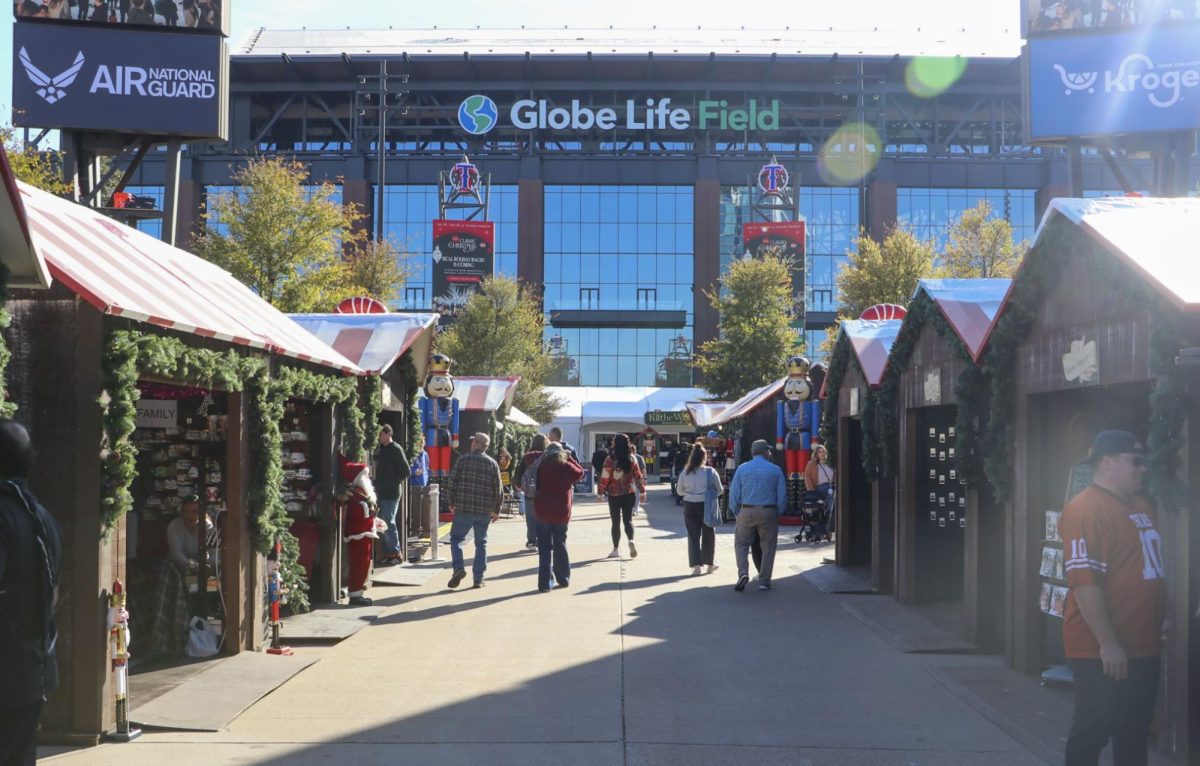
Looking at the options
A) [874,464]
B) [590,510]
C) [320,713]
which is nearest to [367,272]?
[590,510]

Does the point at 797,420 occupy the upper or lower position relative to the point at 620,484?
upper

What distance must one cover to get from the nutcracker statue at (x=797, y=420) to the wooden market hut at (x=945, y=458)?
8700 millimetres

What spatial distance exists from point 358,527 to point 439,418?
872cm

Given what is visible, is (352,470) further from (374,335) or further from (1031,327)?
(1031,327)

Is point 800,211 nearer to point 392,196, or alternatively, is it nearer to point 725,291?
point 725,291

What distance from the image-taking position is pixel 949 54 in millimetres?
54812

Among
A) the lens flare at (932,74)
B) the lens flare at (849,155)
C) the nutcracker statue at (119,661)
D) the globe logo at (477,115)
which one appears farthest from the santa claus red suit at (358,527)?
the lens flare at (932,74)

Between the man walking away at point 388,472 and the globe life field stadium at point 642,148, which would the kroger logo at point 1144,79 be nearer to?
the man walking away at point 388,472

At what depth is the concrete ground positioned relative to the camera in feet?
21.3

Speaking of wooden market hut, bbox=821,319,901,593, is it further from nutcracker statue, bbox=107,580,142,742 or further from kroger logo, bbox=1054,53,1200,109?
nutcracker statue, bbox=107,580,142,742

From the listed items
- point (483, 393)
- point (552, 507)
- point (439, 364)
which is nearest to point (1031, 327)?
point (552, 507)

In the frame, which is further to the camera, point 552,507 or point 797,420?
point 797,420

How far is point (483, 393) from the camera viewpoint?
93.0 feet

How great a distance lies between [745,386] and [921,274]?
304 inches
